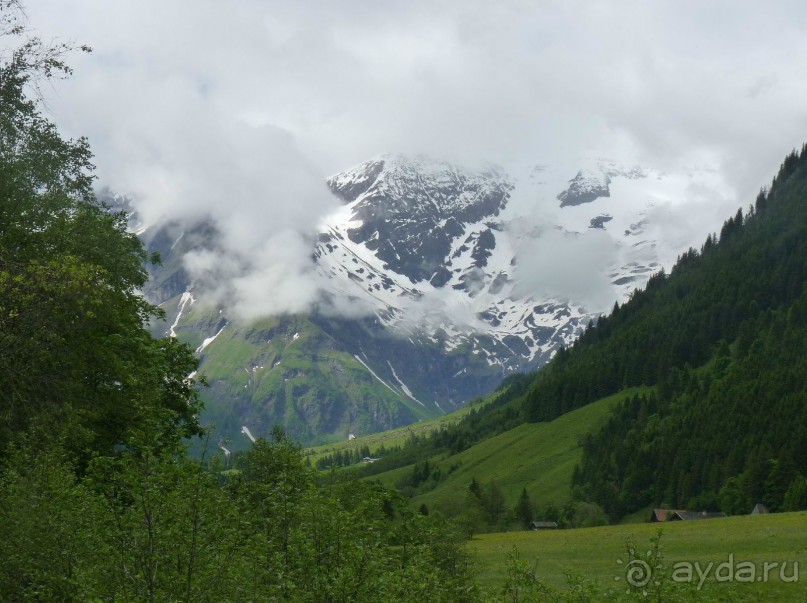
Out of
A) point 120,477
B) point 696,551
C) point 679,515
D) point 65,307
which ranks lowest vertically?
point 679,515

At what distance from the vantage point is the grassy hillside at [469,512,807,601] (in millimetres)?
35000

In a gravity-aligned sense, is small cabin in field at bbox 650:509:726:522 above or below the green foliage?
below

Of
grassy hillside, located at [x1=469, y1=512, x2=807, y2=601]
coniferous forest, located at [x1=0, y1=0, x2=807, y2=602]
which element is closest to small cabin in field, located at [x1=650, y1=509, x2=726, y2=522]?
grassy hillside, located at [x1=469, y1=512, x2=807, y2=601]

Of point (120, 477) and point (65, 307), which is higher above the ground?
point (65, 307)

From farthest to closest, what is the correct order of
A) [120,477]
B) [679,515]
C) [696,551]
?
A: [679,515] < [696,551] < [120,477]

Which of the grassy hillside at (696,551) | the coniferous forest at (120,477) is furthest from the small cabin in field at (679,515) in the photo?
the coniferous forest at (120,477)

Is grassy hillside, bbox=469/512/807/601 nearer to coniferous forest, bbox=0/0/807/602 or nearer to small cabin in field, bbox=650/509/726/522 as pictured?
coniferous forest, bbox=0/0/807/602

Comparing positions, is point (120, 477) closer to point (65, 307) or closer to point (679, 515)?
point (65, 307)

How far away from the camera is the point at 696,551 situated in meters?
49.3

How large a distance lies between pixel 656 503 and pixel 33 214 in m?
143

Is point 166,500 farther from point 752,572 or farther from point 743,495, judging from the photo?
point 743,495

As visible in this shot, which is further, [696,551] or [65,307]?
[696,551]

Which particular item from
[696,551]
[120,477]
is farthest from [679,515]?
[120,477]

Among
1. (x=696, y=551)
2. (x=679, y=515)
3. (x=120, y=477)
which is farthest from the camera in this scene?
(x=679, y=515)
